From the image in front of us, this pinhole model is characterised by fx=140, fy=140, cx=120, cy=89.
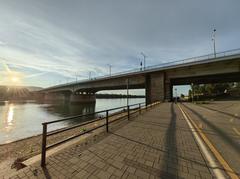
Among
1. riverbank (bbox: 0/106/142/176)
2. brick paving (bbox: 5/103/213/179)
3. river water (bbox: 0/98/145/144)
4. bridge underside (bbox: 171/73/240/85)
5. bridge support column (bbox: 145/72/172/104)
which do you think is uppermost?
bridge underside (bbox: 171/73/240/85)

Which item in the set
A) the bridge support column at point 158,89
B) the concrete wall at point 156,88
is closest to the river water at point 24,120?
the concrete wall at point 156,88

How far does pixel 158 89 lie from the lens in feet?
112

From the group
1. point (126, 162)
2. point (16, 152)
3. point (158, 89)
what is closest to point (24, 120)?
point (16, 152)

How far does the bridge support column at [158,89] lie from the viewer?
33594 mm

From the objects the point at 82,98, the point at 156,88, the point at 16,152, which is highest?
the point at 156,88

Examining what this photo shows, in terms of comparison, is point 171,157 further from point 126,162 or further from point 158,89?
point 158,89

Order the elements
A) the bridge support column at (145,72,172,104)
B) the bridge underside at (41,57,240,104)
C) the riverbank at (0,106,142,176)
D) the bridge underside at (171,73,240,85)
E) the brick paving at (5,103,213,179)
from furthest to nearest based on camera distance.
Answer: the bridge support column at (145,72,172,104) → the bridge underside at (171,73,240,85) → the bridge underside at (41,57,240,104) → the riverbank at (0,106,142,176) → the brick paving at (5,103,213,179)

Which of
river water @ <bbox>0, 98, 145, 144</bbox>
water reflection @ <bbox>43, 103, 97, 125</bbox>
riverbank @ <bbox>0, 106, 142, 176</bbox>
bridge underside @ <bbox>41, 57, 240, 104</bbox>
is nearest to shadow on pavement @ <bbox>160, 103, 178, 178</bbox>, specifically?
riverbank @ <bbox>0, 106, 142, 176</bbox>

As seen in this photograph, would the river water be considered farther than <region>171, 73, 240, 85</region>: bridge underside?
No

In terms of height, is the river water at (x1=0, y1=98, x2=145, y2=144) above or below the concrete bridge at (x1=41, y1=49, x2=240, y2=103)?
below

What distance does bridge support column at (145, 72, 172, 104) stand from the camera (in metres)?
33.6

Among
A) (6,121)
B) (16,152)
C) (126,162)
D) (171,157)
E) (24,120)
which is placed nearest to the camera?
(126,162)

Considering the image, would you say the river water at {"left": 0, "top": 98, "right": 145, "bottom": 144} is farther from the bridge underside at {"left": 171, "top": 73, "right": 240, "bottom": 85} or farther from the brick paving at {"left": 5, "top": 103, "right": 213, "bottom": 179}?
the bridge underside at {"left": 171, "top": 73, "right": 240, "bottom": 85}

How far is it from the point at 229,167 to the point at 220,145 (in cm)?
176
